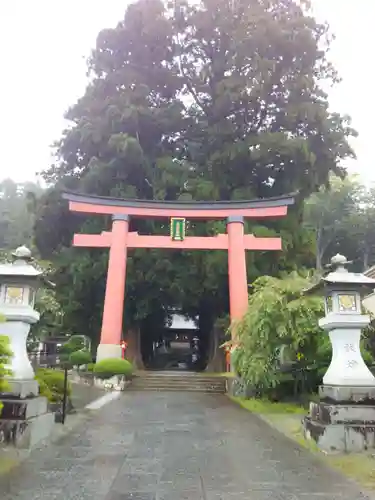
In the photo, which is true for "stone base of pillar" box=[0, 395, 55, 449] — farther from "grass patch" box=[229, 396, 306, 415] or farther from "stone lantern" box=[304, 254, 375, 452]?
"grass patch" box=[229, 396, 306, 415]

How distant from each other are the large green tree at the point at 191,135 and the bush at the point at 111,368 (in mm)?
4869

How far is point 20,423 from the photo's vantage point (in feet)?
19.7

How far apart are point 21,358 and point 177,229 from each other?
39.5 feet

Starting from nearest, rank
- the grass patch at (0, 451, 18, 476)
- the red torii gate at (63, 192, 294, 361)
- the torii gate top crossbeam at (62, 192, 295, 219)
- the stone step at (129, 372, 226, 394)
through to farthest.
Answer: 1. the grass patch at (0, 451, 18, 476)
2. the stone step at (129, 372, 226, 394)
3. the red torii gate at (63, 192, 294, 361)
4. the torii gate top crossbeam at (62, 192, 295, 219)

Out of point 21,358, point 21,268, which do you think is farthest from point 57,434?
point 21,268

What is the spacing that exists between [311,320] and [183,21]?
62.8ft

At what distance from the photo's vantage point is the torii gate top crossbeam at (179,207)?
60.9ft

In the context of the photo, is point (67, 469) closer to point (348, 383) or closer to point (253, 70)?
point (348, 383)

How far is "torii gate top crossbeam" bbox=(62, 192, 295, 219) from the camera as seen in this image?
18.6 m

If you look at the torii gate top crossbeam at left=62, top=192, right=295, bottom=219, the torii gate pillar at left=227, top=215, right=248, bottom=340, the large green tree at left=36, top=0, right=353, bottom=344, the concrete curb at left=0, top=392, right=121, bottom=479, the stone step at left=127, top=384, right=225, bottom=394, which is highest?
the large green tree at left=36, top=0, right=353, bottom=344

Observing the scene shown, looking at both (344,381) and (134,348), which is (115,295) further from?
(344,381)

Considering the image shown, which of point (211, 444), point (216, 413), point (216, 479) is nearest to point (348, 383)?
point (211, 444)

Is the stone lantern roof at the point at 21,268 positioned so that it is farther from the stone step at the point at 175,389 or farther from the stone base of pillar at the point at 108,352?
the stone base of pillar at the point at 108,352

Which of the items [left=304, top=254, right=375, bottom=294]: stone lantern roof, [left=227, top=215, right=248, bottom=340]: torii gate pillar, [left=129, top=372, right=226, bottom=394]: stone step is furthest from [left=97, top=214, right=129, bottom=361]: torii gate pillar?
[left=304, top=254, right=375, bottom=294]: stone lantern roof
